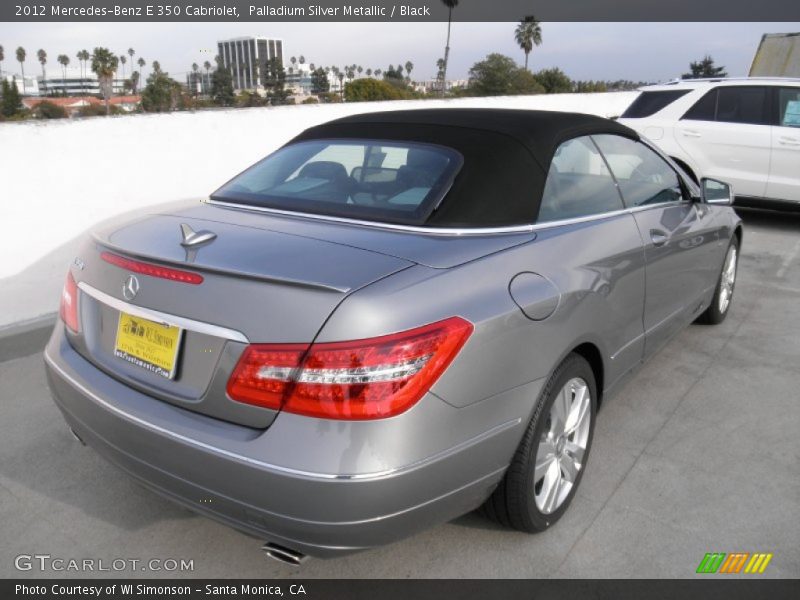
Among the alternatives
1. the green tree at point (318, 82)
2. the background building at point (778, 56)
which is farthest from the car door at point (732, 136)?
the green tree at point (318, 82)

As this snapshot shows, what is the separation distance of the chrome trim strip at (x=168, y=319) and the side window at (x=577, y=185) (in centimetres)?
Answer: 132

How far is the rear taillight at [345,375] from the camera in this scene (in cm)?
192

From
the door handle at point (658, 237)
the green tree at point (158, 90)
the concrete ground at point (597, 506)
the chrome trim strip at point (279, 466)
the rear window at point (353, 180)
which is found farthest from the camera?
the green tree at point (158, 90)

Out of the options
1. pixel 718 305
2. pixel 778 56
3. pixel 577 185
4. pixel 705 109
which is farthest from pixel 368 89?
pixel 577 185

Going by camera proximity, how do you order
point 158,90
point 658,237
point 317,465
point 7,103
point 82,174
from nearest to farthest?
point 317,465, point 658,237, point 82,174, point 7,103, point 158,90

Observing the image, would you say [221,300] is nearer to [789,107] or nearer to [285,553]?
[285,553]

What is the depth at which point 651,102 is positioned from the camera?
9.16 meters

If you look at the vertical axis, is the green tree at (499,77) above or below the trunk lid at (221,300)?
above

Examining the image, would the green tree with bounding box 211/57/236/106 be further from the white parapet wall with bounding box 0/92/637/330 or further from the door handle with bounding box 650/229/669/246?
the door handle with bounding box 650/229/669/246

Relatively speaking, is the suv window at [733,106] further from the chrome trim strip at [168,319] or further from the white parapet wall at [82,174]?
the chrome trim strip at [168,319]

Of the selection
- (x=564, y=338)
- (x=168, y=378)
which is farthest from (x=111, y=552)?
(x=564, y=338)

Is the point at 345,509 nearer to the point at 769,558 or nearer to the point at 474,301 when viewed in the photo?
the point at 474,301

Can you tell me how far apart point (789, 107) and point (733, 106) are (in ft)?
2.02
